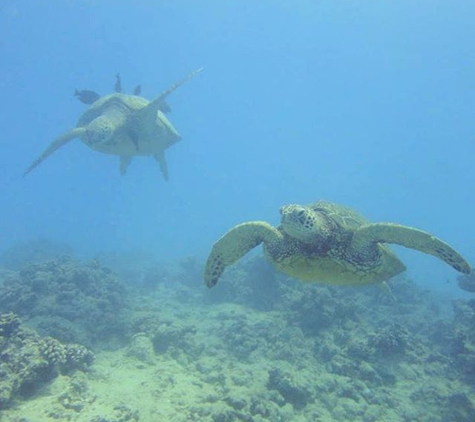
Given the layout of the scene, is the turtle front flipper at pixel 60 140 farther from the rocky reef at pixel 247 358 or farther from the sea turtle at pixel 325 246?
the sea turtle at pixel 325 246

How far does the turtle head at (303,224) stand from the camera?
5621 mm

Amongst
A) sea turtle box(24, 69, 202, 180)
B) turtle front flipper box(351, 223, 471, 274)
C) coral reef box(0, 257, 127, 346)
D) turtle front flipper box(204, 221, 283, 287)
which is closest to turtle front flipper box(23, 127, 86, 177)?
sea turtle box(24, 69, 202, 180)

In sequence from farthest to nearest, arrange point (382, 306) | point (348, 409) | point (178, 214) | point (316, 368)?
point (178, 214) → point (382, 306) → point (316, 368) → point (348, 409)

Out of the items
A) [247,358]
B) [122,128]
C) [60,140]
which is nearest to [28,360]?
[247,358]

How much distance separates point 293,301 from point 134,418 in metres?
5.97

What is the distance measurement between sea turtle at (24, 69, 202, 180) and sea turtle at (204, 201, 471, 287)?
893cm

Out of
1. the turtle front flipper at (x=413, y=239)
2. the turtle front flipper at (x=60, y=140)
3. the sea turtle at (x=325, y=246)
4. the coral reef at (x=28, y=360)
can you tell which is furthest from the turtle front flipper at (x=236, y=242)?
the turtle front flipper at (x=60, y=140)

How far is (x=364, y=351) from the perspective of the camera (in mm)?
8625

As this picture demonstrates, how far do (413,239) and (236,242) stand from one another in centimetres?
284

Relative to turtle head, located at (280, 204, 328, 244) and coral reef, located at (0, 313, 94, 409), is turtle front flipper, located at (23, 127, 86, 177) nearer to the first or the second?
coral reef, located at (0, 313, 94, 409)

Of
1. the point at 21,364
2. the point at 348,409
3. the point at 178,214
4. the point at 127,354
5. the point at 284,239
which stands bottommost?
the point at 178,214

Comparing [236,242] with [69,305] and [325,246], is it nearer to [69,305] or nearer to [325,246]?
[325,246]

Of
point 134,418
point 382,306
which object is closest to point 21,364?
point 134,418

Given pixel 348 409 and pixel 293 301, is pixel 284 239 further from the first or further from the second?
pixel 293 301
